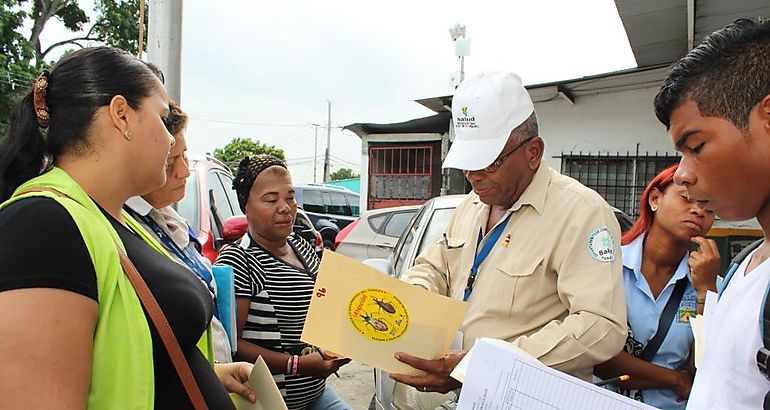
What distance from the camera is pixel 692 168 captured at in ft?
3.29

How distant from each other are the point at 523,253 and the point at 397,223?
511cm

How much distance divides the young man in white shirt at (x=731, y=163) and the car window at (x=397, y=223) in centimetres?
566

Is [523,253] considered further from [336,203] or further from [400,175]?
[336,203]

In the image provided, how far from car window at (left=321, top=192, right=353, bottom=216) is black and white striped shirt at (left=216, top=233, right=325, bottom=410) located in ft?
42.3

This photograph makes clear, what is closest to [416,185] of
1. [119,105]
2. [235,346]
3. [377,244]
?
[377,244]

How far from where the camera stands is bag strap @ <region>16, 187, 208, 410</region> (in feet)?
3.68

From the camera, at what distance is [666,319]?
202 centimetres

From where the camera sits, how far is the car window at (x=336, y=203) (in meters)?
15.3

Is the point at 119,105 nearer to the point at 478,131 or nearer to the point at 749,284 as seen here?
the point at 478,131

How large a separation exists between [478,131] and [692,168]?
0.90 m

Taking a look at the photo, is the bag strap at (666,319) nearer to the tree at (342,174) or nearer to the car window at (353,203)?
the car window at (353,203)

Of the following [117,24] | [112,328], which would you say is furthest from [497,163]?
[117,24]

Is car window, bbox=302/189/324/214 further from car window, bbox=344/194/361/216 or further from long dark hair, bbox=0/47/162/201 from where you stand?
long dark hair, bbox=0/47/162/201

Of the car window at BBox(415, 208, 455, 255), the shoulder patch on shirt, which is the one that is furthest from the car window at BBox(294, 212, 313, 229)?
the shoulder patch on shirt
